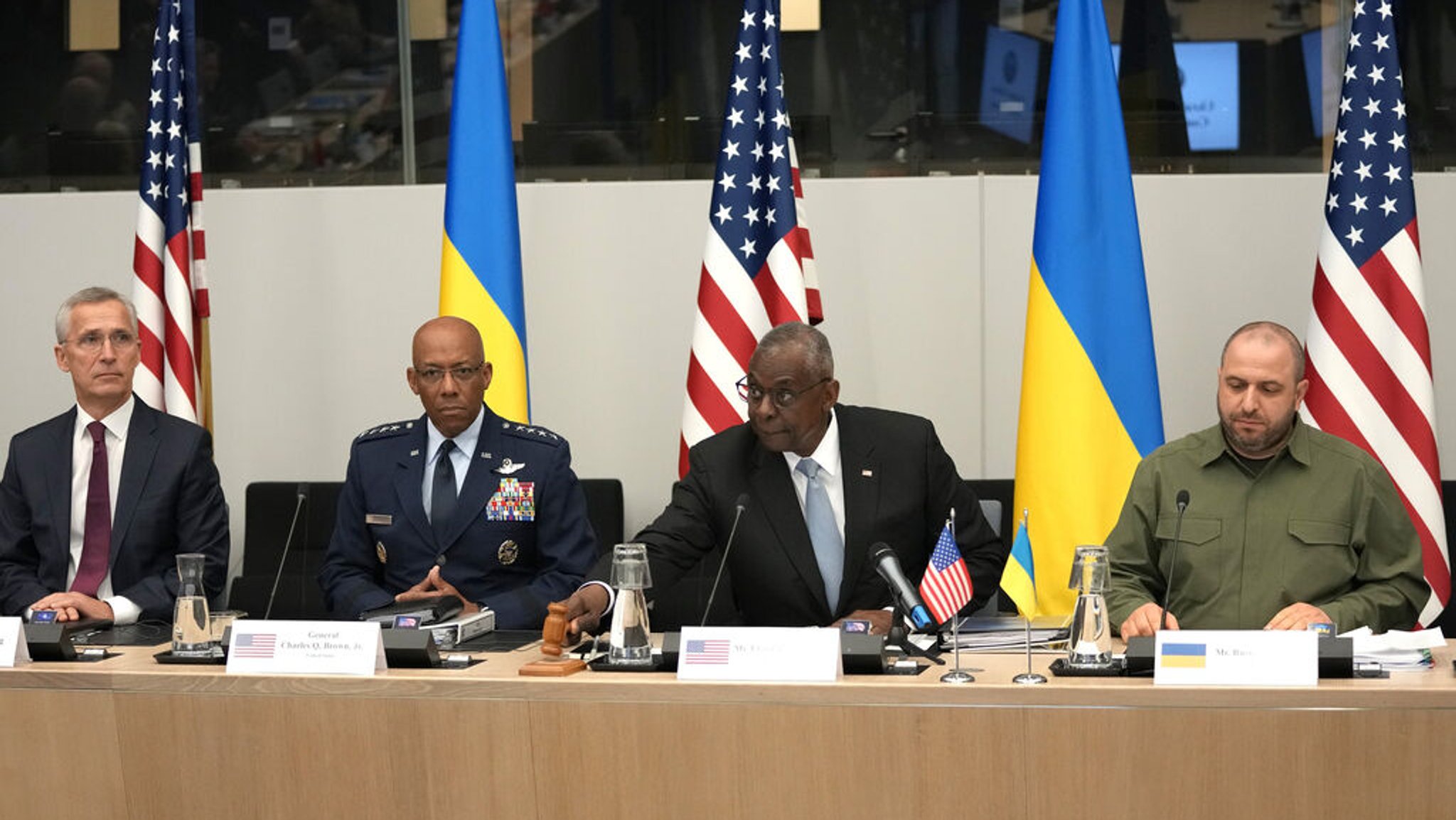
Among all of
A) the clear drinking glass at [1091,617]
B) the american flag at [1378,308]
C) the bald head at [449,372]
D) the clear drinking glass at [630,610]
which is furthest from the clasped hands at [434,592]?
the american flag at [1378,308]

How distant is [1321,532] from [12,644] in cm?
250

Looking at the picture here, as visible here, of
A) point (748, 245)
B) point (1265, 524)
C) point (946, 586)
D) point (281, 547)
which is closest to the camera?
point (946, 586)

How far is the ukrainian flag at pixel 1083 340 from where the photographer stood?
4.82m

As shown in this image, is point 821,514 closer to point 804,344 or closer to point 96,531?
point 804,344

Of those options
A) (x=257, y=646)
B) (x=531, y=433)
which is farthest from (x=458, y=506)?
(x=257, y=646)

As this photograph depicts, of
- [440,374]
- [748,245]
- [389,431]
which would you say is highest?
[748,245]

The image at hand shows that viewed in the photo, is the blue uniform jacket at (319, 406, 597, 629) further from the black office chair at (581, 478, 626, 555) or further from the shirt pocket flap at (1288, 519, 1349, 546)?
the shirt pocket flap at (1288, 519, 1349, 546)

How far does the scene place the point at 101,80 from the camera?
242 inches

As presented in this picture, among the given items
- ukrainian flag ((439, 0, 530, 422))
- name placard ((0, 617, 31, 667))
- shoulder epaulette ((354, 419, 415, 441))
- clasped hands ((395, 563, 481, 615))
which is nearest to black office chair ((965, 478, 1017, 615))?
ukrainian flag ((439, 0, 530, 422))

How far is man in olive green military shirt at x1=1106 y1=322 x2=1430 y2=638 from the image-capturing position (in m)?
3.36

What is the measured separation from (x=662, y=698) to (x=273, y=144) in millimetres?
3728

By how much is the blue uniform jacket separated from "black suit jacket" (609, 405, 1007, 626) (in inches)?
12.3

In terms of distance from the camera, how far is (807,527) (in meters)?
3.69

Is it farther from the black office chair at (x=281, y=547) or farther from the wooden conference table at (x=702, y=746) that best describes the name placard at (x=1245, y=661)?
the black office chair at (x=281, y=547)
